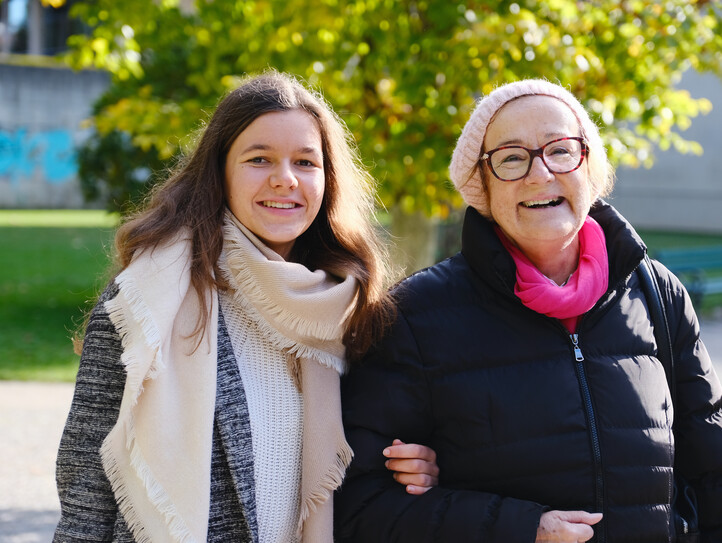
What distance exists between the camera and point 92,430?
2170 mm

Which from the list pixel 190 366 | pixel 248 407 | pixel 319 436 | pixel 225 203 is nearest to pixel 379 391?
pixel 319 436

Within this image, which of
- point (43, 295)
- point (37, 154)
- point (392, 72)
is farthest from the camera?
point (37, 154)

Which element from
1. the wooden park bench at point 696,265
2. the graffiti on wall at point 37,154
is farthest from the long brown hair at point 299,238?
the graffiti on wall at point 37,154

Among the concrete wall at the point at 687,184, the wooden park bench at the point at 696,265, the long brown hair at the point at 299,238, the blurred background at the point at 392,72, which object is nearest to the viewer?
the long brown hair at the point at 299,238

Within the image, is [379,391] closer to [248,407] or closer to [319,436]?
[319,436]

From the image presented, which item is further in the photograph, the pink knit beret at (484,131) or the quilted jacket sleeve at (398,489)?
the pink knit beret at (484,131)

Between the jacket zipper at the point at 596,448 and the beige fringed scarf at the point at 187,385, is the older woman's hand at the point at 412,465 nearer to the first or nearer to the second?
the beige fringed scarf at the point at 187,385

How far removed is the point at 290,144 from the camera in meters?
2.37

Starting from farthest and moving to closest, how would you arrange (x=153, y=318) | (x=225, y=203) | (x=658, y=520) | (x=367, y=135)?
(x=367, y=135), (x=225, y=203), (x=658, y=520), (x=153, y=318)

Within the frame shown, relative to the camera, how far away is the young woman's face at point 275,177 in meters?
2.34

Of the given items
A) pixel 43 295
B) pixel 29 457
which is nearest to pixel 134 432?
pixel 29 457

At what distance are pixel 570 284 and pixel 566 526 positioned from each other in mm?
648

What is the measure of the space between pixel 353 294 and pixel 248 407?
1.50 feet

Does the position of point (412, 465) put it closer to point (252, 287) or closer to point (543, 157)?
point (252, 287)
